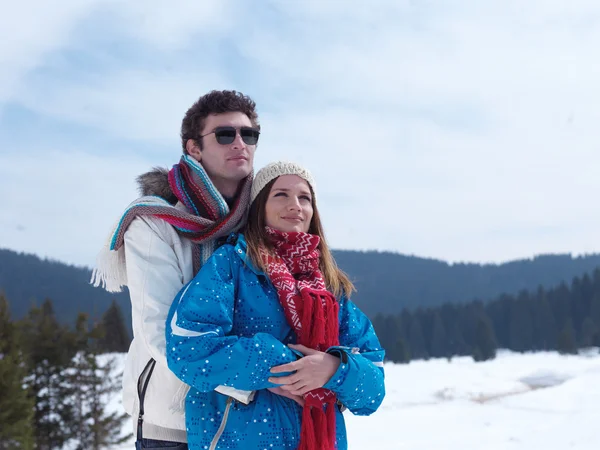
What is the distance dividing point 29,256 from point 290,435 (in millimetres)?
99126

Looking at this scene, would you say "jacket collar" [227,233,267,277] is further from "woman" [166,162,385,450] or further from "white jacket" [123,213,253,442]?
"white jacket" [123,213,253,442]

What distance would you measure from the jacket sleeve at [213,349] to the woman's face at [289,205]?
44 centimetres

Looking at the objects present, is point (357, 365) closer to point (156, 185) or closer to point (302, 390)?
point (302, 390)

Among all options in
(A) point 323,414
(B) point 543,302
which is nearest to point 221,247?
(A) point 323,414

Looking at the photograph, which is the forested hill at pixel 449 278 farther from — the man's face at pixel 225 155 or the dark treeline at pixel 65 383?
the man's face at pixel 225 155

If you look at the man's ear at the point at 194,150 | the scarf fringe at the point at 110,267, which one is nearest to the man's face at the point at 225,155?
the man's ear at the point at 194,150

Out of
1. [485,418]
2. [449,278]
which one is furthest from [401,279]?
[485,418]

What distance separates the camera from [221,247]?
2.31m

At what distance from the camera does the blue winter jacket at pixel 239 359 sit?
204 centimetres

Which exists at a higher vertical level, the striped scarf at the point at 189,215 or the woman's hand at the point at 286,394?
the striped scarf at the point at 189,215

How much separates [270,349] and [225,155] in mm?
946

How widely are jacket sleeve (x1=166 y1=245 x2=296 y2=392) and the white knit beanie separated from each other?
0.57 metres

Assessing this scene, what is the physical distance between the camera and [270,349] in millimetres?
2064

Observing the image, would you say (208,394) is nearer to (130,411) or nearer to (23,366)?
(130,411)
